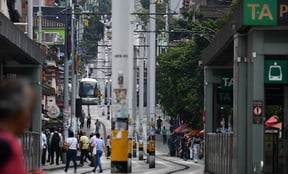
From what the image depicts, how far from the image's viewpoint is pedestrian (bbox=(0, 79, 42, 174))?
13.6 feet

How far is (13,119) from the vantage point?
427 cm

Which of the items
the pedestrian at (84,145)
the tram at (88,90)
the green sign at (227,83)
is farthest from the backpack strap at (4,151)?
the tram at (88,90)

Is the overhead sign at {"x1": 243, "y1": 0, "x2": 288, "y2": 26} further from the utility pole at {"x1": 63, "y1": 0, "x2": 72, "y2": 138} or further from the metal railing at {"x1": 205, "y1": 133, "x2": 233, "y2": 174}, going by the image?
the utility pole at {"x1": 63, "y1": 0, "x2": 72, "y2": 138}

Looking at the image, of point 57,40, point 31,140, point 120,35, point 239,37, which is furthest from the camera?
point 57,40

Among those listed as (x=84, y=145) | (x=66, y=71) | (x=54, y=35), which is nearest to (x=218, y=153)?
(x=84, y=145)

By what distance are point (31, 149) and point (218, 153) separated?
6.60 metres

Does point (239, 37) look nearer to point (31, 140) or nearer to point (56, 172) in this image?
point (31, 140)

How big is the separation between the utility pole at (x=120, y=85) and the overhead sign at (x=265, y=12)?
3.07 metres

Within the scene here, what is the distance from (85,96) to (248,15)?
2809 inches

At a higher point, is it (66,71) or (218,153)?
(66,71)

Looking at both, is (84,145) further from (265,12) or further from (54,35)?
(54,35)

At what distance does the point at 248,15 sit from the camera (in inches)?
893

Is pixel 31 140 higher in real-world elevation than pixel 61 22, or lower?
lower

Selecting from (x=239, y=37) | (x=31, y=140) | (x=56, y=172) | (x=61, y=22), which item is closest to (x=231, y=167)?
(x=239, y=37)
